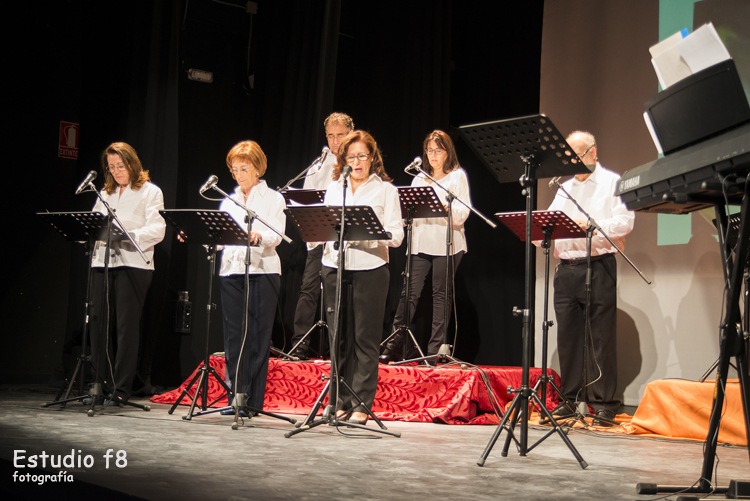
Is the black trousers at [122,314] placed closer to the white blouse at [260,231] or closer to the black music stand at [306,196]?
the white blouse at [260,231]

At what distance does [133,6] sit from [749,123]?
16.6 ft

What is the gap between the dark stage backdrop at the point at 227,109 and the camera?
18.4ft

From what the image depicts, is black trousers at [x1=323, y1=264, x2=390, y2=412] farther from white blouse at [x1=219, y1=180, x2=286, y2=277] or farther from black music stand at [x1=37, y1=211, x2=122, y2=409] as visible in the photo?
black music stand at [x1=37, y1=211, x2=122, y2=409]

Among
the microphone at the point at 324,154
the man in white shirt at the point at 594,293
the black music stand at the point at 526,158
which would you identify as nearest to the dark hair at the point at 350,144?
the black music stand at the point at 526,158

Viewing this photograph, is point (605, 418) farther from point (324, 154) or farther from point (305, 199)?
point (324, 154)

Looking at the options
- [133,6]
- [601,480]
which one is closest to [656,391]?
[601,480]

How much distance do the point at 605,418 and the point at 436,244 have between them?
1.72 meters

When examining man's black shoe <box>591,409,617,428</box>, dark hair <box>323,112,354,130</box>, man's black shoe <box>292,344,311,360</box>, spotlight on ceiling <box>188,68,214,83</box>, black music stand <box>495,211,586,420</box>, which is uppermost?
spotlight on ceiling <box>188,68,214,83</box>

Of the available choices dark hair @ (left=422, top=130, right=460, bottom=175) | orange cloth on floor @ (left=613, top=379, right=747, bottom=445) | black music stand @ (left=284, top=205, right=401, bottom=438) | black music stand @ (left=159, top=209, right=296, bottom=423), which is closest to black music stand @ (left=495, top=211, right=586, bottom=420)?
orange cloth on floor @ (left=613, top=379, right=747, bottom=445)

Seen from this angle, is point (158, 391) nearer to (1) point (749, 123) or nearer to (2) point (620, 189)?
(2) point (620, 189)

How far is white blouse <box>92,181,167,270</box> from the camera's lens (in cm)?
467

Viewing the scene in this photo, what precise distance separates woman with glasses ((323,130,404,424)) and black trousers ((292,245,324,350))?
137 centimetres

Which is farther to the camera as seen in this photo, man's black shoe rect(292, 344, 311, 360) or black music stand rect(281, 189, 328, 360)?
man's black shoe rect(292, 344, 311, 360)

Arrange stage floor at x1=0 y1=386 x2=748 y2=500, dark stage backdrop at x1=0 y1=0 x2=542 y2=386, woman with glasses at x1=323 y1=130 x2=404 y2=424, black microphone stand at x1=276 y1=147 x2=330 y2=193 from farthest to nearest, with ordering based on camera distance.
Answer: dark stage backdrop at x1=0 y1=0 x2=542 y2=386 → black microphone stand at x1=276 y1=147 x2=330 y2=193 → woman with glasses at x1=323 y1=130 x2=404 y2=424 → stage floor at x1=0 y1=386 x2=748 y2=500
